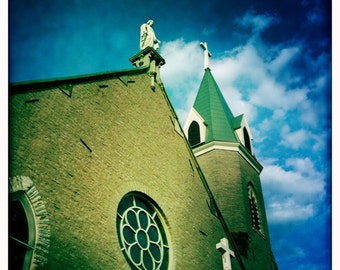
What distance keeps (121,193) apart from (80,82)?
2729mm

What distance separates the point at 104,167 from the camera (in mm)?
8422

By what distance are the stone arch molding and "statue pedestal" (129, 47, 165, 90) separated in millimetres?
6600

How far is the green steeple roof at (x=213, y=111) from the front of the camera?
61.3 feet

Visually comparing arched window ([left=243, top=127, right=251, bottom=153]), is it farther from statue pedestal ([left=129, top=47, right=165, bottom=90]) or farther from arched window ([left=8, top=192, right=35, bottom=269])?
arched window ([left=8, top=192, right=35, bottom=269])

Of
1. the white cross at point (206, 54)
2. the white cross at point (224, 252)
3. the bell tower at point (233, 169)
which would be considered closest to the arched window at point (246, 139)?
the bell tower at point (233, 169)

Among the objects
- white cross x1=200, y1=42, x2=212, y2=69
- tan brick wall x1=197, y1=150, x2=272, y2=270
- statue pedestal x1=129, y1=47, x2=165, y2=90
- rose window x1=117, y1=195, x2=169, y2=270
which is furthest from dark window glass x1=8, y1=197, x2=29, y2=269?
white cross x1=200, y1=42, x2=212, y2=69

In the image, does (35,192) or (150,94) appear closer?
(35,192)

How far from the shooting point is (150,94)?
461 inches

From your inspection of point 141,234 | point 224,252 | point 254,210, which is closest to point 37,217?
point 141,234

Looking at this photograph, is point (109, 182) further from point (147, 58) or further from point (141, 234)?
point (147, 58)

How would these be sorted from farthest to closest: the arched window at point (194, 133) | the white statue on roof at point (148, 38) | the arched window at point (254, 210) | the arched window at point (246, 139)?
the arched window at point (246, 139) < the arched window at point (194, 133) < the arched window at point (254, 210) < the white statue on roof at point (148, 38)

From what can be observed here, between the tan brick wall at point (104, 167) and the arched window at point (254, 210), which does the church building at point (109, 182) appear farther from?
the arched window at point (254, 210)
